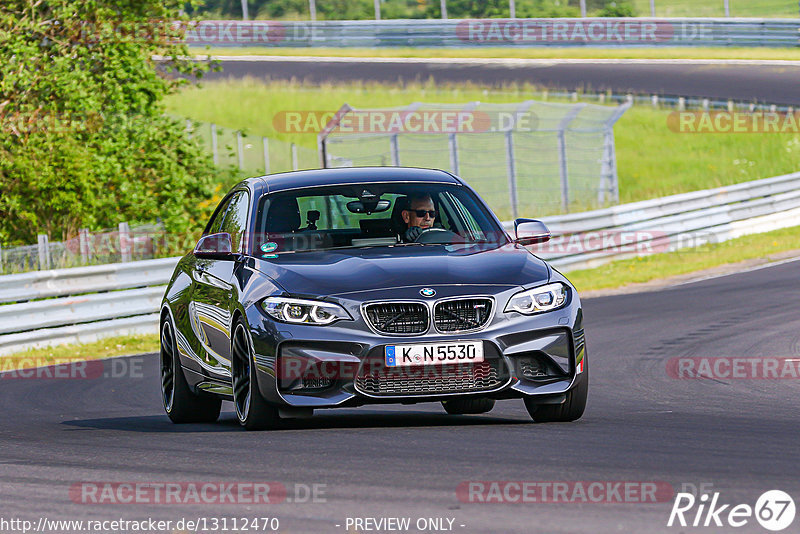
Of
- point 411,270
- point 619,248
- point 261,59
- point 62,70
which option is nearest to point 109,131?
point 62,70

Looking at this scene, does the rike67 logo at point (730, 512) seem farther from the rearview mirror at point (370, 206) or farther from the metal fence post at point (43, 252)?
the metal fence post at point (43, 252)

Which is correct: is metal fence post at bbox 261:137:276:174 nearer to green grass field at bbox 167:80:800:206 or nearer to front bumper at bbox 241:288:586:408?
green grass field at bbox 167:80:800:206

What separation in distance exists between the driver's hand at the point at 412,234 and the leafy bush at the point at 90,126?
1436cm

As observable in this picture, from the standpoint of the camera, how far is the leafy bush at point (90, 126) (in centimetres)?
2284

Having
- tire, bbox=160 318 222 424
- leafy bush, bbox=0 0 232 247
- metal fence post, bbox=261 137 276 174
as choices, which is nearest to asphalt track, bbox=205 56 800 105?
metal fence post, bbox=261 137 276 174

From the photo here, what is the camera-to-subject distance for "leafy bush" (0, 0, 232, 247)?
22844mm

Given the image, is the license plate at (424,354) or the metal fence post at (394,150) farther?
the metal fence post at (394,150)

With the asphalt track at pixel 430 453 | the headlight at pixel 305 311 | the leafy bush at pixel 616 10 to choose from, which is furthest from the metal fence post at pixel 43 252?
the leafy bush at pixel 616 10

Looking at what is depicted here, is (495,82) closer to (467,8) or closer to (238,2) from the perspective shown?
(467,8)

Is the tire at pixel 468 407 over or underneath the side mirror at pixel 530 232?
underneath

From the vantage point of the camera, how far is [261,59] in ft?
159

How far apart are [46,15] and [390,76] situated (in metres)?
19.7

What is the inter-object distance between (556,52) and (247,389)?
131 ft

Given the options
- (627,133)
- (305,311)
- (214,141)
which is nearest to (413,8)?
(627,133)
